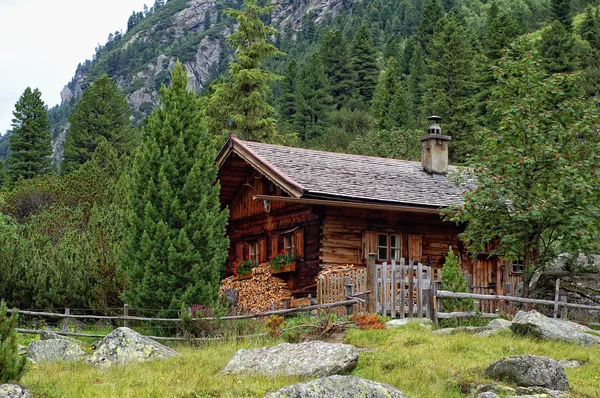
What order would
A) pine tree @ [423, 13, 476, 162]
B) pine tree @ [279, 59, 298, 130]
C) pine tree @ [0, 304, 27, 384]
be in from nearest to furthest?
1. pine tree @ [0, 304, 27, 384]
2. pine tree @ [423, 13, 476, 162]
3. pine tree @ [279, 59, 298, 130]

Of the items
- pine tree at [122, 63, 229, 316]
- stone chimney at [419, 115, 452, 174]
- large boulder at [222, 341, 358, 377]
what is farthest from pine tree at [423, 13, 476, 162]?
large boulder at [222, 341, 358, 377]

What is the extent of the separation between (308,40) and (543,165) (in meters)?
152

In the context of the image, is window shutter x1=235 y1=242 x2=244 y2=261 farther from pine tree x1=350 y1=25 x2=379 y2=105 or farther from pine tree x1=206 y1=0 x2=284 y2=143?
pine tree x1=350 y1=25 x2=379 y2=105

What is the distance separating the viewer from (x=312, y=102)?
83375 mm

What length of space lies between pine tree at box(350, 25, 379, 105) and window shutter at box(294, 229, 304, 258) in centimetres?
6780

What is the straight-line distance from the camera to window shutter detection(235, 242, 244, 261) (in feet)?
95.3

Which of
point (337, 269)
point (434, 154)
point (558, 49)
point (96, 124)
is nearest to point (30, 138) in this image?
point (96, 124)

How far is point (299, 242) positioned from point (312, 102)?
195ft

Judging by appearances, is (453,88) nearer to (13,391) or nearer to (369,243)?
(369,243)

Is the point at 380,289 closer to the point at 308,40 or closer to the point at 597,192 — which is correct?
the point at 597,192

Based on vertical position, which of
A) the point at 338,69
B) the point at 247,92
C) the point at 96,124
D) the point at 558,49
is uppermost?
the point at 338,69

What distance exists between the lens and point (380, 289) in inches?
755

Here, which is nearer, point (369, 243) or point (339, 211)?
point (339, 211)

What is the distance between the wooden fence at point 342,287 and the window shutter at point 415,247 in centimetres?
435
